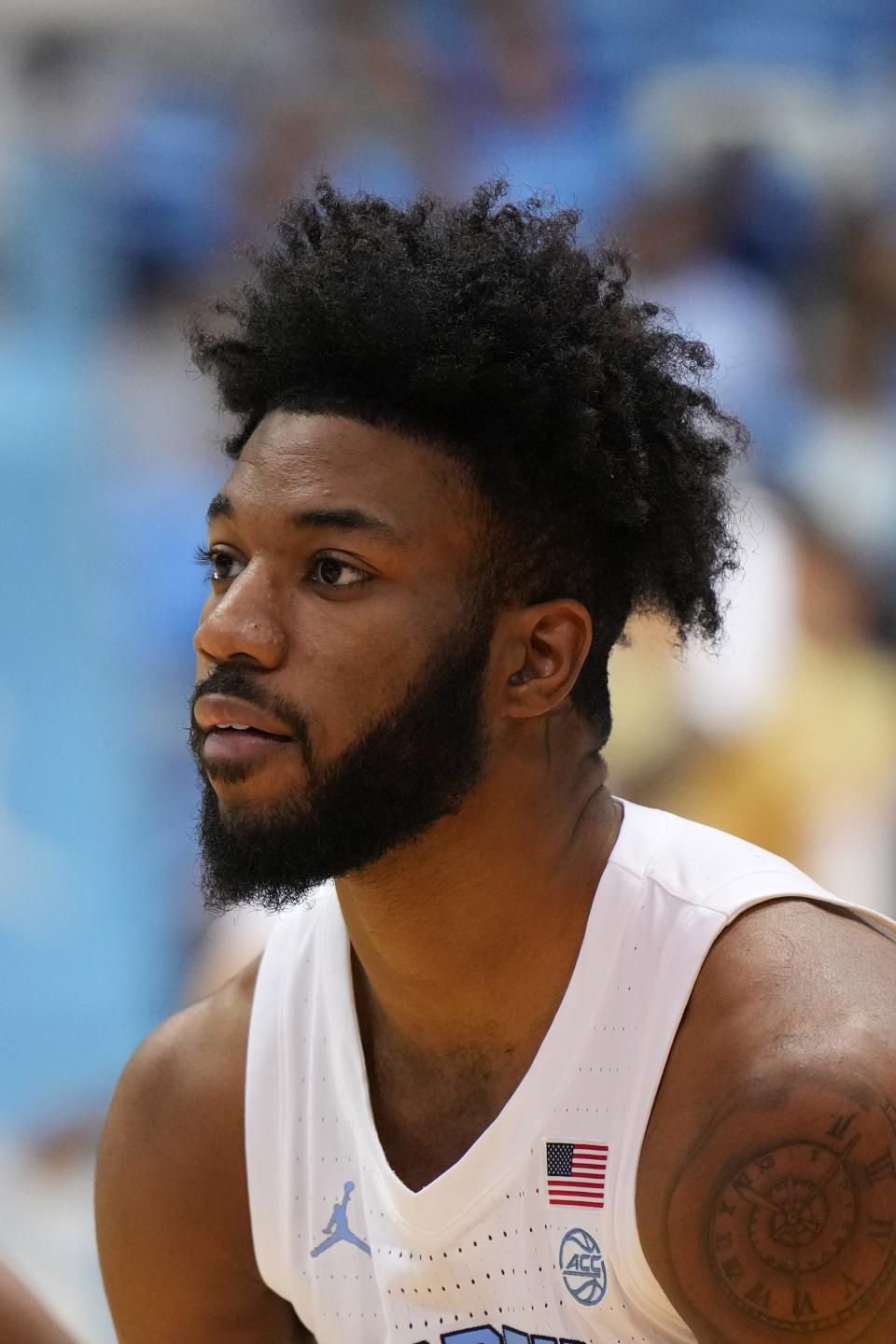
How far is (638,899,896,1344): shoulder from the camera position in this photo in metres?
2.23

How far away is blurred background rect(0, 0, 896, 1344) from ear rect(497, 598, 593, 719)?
225 cm

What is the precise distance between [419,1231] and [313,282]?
4.95ft

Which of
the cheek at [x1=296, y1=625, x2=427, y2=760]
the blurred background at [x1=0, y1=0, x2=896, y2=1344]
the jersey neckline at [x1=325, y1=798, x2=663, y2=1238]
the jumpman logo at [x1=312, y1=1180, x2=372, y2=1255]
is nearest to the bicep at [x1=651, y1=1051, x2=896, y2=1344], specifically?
the jersey neckline at [x1=325, y1=798, x2=663, y2=1238]

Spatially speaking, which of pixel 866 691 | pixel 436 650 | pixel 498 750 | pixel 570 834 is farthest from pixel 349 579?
pixel 866 691

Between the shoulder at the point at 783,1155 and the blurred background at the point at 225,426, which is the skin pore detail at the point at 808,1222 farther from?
the blurred background at the point at 225,426

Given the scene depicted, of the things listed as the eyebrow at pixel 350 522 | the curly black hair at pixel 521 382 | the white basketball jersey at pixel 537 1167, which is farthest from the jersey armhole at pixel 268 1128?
the eyebrow at pixel 350 522

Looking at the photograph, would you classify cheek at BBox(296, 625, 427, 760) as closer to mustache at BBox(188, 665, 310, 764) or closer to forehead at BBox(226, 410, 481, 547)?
mustache at BBox(188, 665, 310, 764)

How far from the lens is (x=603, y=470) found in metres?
2.73

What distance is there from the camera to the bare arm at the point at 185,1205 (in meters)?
2.94

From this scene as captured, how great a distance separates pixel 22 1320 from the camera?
253cm

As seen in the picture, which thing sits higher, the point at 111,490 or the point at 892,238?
the point at 892,238

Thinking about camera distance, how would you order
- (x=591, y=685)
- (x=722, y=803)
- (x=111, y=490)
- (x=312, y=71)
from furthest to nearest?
(x=312, y=71)
(x=111, y=490)
(x=722, y=803)
(x=591, y=685)

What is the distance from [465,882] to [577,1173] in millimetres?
460

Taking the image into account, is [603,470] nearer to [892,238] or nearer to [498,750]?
[498,750]
